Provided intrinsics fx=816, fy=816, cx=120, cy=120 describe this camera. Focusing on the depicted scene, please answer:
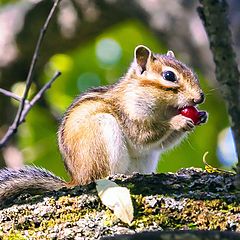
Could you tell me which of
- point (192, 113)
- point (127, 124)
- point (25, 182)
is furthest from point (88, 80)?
point (25, 182)

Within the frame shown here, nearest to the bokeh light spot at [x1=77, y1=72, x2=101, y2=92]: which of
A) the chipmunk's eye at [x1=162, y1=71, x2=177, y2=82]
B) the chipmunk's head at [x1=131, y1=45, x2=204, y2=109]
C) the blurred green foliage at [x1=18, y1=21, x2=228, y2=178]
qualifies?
the blurred green foliage at [x1=18, y1=21, x2=228, y2=178]

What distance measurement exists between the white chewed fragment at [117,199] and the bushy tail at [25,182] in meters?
0.52

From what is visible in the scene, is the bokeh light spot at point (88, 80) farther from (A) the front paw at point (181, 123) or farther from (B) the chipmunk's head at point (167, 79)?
(A) the front paw at point (181, 123)

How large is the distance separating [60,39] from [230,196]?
429 centimetres

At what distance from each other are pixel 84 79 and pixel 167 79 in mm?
3478

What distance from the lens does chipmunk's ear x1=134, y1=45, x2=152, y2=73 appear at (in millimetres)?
4644

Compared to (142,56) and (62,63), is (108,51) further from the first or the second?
(142,56)

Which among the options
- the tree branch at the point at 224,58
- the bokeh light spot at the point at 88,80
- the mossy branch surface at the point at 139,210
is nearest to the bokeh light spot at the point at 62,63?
the bokeh light spot at the point at 88,80

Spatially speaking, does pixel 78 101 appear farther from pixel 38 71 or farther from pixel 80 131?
pixel 38 71

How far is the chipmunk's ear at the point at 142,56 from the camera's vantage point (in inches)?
183

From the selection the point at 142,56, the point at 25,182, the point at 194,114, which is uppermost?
the point at 142,56

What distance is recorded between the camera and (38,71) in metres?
7.27

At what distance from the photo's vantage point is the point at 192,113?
4219 mm

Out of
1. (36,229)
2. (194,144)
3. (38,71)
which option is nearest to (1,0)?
(38,71)
